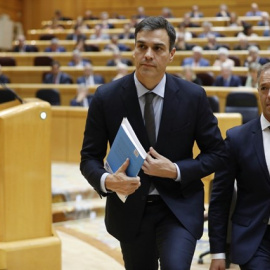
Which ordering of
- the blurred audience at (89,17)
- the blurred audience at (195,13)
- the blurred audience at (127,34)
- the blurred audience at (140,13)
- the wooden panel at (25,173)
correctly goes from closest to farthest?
the wooden panel at (25,173) < the blurred audience at (127,34) < the blurred audience at (195,13) < the blurred audience at (140,13) < the blurred audience at (89,17)

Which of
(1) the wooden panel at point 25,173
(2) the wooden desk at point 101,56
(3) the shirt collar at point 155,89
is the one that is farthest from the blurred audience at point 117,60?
(3) the shirt collar at point 155,89

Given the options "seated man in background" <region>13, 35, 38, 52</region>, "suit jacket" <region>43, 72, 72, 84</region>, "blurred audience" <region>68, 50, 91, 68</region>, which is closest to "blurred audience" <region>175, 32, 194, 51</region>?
"blurred audience" <region>68, 50, 91, 68</region>

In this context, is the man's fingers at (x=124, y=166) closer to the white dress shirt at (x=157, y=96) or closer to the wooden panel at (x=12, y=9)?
the white dress shirt at (x=157, y=96)

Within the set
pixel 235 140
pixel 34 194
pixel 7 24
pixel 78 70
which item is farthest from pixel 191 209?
pixel 7 24

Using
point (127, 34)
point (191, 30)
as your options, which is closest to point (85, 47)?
point (127, 34)

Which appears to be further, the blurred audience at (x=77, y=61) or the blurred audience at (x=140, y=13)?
the blurred audience at (x=140, y=13)

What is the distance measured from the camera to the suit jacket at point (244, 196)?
1.59 metres

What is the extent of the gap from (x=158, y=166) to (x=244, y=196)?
310 millimetres

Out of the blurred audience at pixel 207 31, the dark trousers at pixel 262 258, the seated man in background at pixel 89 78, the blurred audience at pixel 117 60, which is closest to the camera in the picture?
the dark trousers at pixel 262 258

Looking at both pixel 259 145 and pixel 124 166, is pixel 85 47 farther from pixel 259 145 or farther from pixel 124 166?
pixel 124 166

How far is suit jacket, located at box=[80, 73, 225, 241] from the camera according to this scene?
63.3 inches

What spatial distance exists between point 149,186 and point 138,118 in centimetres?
20

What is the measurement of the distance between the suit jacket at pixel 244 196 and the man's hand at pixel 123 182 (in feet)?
1.00

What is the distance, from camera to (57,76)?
7.99m
